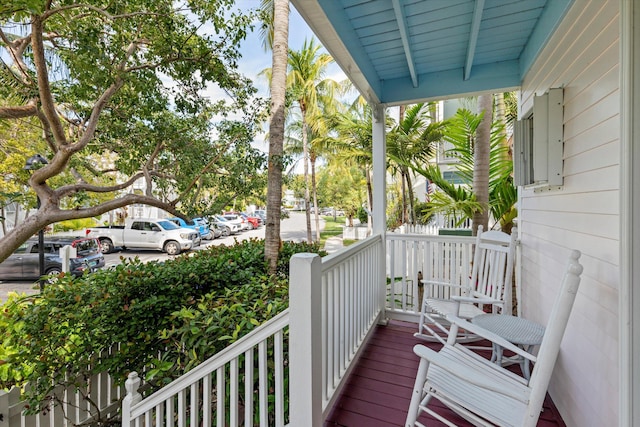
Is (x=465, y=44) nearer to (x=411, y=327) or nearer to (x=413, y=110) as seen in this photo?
(x=411, y=327)

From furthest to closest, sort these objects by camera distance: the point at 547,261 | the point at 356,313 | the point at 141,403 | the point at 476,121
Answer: the point at 476,121 < the point at 356,313 < the point at 547,261 < the point at 141,403

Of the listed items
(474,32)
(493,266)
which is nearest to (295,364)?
(493,266)

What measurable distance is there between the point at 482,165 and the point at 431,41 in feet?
5.91

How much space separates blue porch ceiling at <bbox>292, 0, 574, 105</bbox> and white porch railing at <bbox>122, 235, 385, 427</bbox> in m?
1.44

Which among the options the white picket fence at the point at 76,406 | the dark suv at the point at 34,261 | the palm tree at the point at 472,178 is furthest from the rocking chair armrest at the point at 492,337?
the dark suv at the point at 34,261

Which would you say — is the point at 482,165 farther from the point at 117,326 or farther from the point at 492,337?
the point at 117,326

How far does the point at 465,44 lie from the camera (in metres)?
2.51

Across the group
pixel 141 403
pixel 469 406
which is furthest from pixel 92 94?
pixel 469 406

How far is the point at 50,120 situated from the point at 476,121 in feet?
15.1

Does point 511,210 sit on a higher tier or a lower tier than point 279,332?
higher

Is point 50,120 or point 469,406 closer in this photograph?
point 469,406

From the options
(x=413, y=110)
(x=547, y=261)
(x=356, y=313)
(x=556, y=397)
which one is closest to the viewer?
(x=556, y=397)

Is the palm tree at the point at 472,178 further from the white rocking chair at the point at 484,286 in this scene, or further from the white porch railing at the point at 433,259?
the white rocking chair at the point at 484,286

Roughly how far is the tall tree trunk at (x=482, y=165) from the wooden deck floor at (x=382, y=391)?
1.77 m
